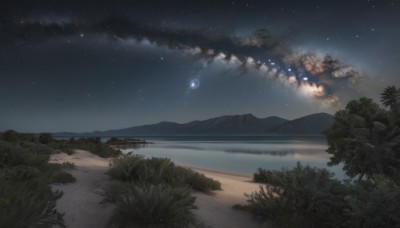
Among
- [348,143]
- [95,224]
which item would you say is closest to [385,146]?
[348,143]

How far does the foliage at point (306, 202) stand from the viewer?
6.53 meters

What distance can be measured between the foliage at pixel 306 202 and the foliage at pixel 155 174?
2570 mm

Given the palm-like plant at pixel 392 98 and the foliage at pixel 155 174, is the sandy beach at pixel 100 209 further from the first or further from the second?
the palm-like plant at pixel 392 98

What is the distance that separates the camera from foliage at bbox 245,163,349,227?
6.53m

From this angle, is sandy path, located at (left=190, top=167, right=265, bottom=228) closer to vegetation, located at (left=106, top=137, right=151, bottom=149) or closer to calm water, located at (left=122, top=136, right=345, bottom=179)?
calm water, located at (left=122, top=136, right=345, bottom=179)

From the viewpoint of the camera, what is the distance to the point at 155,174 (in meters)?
9.63

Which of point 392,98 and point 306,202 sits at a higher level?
point 392,98

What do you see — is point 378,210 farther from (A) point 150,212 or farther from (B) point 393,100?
(B) point 393,100

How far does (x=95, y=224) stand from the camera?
21.5ft

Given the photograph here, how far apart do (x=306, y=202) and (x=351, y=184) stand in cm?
112

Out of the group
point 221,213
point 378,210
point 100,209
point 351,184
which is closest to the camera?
point 378,210

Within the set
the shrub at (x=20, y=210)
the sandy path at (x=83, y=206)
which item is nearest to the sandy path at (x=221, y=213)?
the sandy path at (x=83, y=206)

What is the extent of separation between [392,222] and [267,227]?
7.77 feet

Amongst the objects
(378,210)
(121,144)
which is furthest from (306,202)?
(121,144)
